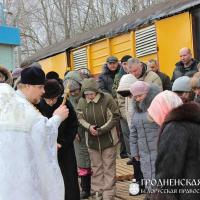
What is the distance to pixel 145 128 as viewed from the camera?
548cm

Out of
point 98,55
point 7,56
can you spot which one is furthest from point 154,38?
point 7,56

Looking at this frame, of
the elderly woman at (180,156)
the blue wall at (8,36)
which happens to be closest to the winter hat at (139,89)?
the elderly woman at (180,156)

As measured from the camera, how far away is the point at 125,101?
292 inches

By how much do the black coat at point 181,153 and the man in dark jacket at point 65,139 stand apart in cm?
242

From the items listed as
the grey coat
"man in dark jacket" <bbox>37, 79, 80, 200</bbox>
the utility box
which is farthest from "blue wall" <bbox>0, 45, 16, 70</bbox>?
the grey coat

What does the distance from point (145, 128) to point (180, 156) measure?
7.45 feet

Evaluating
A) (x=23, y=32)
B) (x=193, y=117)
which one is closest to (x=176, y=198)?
(x=193, y=117)

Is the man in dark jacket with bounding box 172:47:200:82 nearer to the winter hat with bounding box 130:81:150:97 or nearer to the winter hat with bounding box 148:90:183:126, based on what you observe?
the winter hat with bounding box 130:81:150:97

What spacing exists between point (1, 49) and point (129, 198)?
921 cm

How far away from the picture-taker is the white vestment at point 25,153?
3.96 meters

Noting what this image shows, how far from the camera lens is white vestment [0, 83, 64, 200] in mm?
3955

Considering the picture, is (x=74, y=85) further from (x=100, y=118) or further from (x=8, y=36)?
(x=8, y=36)

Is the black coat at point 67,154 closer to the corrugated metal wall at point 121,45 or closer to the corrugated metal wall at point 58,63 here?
the corrugated metal wall at point 121,45

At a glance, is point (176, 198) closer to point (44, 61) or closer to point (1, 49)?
point (1, 49)
